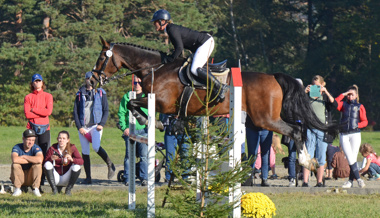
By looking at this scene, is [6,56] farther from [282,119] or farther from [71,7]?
[282,119]

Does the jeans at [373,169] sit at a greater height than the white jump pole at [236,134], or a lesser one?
lesser

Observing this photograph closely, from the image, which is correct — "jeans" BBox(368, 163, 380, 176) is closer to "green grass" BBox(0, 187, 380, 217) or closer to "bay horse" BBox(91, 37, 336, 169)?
"green grass" BBox(0, 187, 380, 217)

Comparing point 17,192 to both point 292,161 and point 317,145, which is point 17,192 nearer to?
point 292,161

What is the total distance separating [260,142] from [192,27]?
31.8 meters

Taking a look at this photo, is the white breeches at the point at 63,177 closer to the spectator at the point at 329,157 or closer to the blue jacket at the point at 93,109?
the blue jacket at the point at 93,109

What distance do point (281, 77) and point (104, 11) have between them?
32.9 meters

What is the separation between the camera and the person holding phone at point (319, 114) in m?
11.5

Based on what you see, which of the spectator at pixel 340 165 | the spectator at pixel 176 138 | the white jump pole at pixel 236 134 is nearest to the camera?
the spectator at pixel 176 138

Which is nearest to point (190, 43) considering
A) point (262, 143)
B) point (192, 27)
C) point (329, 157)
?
point (262, 143)

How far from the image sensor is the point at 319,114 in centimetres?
1152

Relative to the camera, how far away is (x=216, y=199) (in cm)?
661

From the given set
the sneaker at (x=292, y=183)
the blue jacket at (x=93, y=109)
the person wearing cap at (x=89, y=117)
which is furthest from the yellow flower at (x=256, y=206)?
the blue jacket at (x=93, y=109)

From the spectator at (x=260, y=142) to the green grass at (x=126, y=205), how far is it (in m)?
1.11

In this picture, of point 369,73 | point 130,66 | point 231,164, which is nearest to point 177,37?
point 130,66
